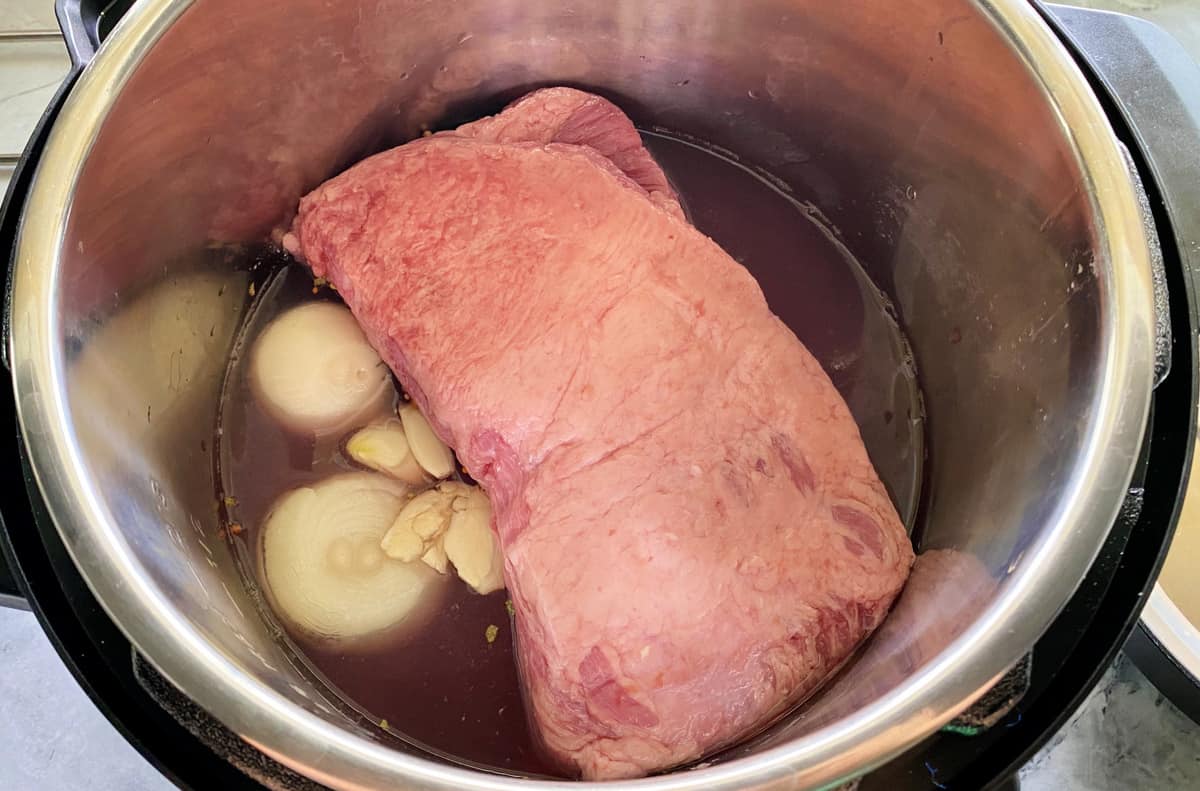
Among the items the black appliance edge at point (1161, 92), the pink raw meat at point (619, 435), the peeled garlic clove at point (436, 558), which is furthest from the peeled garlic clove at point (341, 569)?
the black appliance edge at point (1161, 92)

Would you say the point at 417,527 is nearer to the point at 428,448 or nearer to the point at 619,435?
the point at 428,448

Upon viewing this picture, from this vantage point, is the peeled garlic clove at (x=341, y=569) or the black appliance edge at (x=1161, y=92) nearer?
the peeled garlic clove at (x=341, y=569)

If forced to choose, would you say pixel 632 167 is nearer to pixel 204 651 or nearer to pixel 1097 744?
pixel 204 651

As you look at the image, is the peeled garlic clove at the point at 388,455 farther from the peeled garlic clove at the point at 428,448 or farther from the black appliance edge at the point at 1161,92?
the black appliance edge at the point at 1161,92

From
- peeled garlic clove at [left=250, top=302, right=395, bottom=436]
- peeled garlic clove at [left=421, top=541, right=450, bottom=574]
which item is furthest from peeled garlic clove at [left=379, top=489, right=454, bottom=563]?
peeled garlic clove at [left=250, top=302, right=395, bottom=436]

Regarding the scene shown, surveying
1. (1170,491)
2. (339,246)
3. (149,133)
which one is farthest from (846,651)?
(149,133)

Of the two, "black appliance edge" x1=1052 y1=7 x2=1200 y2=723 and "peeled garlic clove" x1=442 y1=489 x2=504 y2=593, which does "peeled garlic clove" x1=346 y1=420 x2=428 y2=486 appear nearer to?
"peeled garlic clove" x1=442 y1=489 x2=504 y2=593

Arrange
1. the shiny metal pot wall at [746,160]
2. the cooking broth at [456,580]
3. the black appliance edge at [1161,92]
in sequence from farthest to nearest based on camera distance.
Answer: the black appliance edge at [1161,92]
the cooking broth at [456,580]
the shiny metal pot wall at [746,160]
